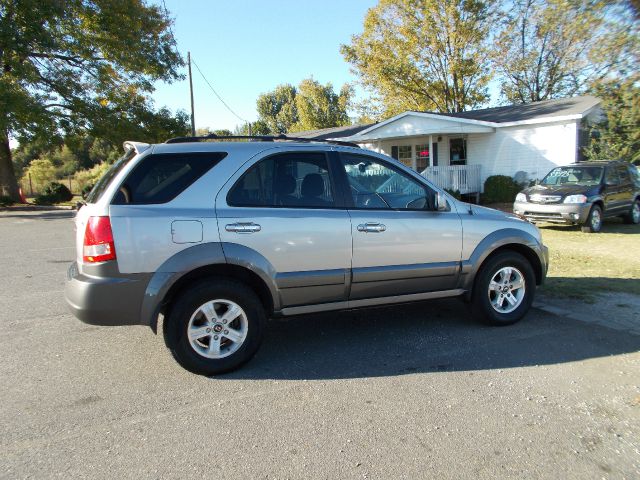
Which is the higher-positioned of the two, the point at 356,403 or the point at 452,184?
the point at 452,184

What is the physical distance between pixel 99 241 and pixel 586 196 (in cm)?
1103

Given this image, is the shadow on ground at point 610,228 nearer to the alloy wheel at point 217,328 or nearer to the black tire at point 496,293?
the black tire at point 496,293

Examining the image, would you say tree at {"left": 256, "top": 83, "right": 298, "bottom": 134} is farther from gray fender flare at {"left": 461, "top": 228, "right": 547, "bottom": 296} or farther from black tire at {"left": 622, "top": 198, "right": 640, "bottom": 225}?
gray fender flare at {"left": 461, "top": 228, "right": 547, "bottom": 296}

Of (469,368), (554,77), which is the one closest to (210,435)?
(469,368)

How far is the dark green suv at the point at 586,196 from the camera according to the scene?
1109 cm

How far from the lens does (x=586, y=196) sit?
36.3 feet

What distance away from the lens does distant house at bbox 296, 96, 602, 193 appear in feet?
59.0

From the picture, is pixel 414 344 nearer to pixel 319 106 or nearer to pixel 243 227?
pixel 243 227

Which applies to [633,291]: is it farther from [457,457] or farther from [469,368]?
[457,457]

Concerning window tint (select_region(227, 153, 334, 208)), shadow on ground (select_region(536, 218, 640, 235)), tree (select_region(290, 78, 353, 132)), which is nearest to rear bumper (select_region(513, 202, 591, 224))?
shadow on ground (select_region(536, 218, 640, 235))

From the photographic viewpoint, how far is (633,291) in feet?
20.4

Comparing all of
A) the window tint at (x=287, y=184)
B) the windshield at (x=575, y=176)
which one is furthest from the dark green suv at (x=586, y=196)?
the window tint at (x=287, y=184)

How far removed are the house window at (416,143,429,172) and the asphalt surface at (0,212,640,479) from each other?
58.9 feet

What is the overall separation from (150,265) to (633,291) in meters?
6.08
